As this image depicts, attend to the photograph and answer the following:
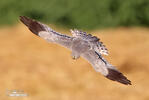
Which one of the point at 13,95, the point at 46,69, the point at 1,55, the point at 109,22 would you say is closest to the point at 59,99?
the point at 13,95

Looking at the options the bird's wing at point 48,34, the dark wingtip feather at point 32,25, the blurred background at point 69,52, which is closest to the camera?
the bird's wing at point 48,34

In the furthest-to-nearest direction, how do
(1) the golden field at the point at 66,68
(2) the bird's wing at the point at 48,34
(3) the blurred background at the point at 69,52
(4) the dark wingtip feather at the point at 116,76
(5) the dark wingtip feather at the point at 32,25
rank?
(3) the blurred background at the point at 69,52, (1) the golden field at the point at 66,68, (5) the dark wingtip feather at the point at 32,25, (2) the bird's wing at the point at 48,34, (4) the dark wingtip feather at the point at 116,76

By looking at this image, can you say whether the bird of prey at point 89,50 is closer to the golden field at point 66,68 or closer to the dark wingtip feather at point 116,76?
the dark wingtip feather at point 116,76

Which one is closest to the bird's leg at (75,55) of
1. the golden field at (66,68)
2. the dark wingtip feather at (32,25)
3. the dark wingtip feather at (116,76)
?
the dark wingtip feather at (116,76)

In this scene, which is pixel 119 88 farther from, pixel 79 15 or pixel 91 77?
pixel 79 15

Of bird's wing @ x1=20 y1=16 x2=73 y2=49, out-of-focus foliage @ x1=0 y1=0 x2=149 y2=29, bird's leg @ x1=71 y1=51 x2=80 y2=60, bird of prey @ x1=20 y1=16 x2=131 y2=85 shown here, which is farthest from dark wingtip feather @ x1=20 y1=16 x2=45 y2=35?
out-of-focus foliage @ x1=0 y1=0 x2=149 y2=29


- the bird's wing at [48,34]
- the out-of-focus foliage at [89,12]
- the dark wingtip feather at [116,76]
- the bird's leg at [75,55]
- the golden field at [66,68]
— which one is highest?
the out-of-focus foliage at [89,12]
